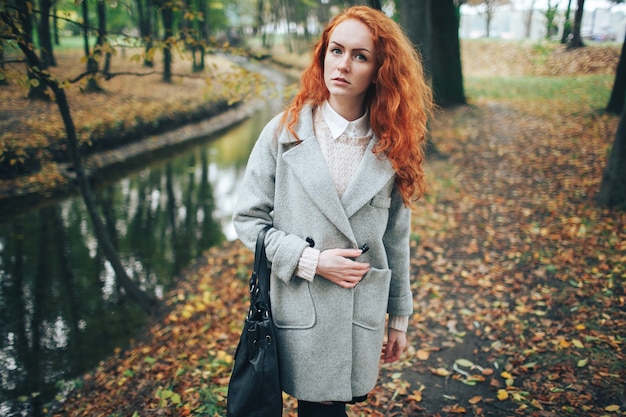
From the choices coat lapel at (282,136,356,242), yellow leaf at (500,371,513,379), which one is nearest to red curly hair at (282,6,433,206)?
coat lapel at (282,136,356,242)

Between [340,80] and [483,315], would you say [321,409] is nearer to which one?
[340,80]

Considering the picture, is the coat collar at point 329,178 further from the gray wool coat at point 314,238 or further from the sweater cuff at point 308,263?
the sweater cuff at point 308,263

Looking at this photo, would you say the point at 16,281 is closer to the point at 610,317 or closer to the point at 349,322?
the point at 349,322

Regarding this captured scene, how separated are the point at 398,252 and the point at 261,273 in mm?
A: 635

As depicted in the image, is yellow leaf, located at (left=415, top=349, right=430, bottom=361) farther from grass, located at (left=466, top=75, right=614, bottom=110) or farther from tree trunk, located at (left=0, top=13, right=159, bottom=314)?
grass, located at (left=466, top=75, right=614, bottom=110)

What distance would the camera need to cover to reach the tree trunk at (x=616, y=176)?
5.61 meters

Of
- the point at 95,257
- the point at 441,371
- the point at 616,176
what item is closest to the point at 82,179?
the point at 95,257

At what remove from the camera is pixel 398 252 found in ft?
6.56

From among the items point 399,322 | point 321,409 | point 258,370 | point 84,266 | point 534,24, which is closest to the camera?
point 258,370

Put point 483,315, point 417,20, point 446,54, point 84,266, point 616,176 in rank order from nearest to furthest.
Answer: point 483,315
point 616,176
point 84,266
point 417,20
point 446,54

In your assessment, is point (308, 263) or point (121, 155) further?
point (121, 155)

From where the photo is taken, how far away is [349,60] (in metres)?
1.79

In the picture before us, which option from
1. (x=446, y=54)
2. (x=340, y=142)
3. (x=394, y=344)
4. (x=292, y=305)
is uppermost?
(x=446, y=54)

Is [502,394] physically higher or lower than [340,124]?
lower
